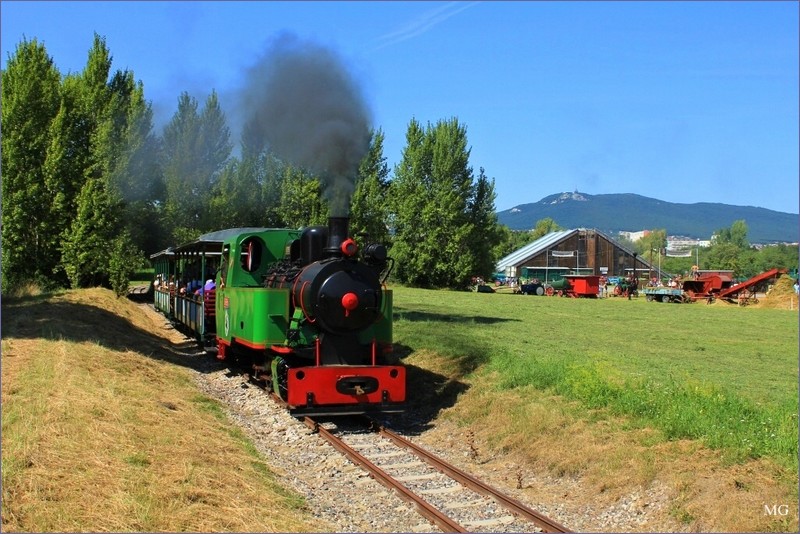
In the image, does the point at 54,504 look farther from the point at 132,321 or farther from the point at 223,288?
the point at 132,321

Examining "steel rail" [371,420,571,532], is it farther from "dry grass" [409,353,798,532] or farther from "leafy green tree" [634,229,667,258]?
"leafy green tree" [634,229,667,258]

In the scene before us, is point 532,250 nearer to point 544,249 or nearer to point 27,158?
point 544,249

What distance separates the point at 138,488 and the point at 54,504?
717 millimetres

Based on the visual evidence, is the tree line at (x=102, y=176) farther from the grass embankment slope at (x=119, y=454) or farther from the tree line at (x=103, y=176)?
the grass embankment slope at (x=119, y=454)

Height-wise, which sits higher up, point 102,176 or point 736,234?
point 736,234

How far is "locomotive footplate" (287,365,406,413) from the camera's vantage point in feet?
32.4

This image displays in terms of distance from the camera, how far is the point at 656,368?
1370 centimetres

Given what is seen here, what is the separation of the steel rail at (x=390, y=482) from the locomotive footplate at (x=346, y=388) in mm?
445

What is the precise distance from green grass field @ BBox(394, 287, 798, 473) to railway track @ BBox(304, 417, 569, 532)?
230 cm

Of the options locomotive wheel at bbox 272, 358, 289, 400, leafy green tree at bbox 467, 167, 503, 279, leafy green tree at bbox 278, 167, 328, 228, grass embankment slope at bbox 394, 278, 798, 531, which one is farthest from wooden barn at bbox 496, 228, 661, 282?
locomotive wheel at bbox 272, 358, 289, 400

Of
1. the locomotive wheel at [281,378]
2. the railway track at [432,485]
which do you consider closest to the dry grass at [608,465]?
the railway track at [432,485]

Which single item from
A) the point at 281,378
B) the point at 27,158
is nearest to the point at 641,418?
the point at 281,378

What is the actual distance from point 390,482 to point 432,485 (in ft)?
1.67

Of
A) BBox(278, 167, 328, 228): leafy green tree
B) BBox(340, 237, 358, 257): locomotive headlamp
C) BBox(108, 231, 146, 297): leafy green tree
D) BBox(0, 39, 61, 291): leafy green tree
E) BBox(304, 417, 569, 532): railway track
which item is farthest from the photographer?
BBox(278, 167, 328, 228): leafy green tree
